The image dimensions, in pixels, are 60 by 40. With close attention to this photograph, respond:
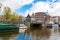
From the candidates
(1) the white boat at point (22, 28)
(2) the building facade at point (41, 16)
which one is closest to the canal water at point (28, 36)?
(1) the white boat at point (22, 28)

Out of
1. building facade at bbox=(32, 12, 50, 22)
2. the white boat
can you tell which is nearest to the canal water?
the white boat

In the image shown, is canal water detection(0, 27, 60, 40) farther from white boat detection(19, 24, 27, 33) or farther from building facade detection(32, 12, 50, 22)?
building facade detection(32, 12, 50, 22)

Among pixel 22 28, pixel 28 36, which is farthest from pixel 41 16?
pixel 22 28

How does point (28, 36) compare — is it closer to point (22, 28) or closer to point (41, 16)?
point (41, 16)

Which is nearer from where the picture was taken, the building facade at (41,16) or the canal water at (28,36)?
the canal water at (28,36)

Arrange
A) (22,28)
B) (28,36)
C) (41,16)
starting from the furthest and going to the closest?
(22,28), (41,16), (28,36)

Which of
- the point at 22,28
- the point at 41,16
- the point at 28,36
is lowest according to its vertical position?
the point at 28,36

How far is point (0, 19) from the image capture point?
24.1 feet

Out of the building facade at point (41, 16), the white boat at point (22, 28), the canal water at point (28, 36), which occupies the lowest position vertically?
the canal water at point (28, 36)

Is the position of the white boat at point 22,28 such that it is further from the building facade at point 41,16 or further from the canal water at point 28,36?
the building facade at point 41,16

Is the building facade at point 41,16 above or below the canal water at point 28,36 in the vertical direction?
above

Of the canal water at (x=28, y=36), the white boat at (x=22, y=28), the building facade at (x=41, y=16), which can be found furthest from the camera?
the white boat at (x=22, y=28)

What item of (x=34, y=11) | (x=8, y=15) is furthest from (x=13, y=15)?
(x=34, y=11)

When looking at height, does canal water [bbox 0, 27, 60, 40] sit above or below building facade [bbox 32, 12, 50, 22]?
below
